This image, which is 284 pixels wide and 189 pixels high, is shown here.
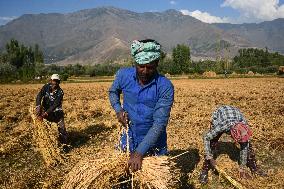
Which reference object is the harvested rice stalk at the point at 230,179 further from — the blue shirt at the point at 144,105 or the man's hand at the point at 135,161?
the man's hand at the point at 135,161

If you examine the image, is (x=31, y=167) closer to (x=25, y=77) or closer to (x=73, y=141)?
(x=73, y=141)

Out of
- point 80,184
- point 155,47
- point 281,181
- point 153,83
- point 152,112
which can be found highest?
point 155,47

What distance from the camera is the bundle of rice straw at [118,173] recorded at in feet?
11.3

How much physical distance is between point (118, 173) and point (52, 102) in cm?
497

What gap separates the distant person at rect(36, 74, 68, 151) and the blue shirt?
4.30 metres

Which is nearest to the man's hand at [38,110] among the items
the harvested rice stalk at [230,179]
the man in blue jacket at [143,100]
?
the harvested rice stalk at [230,179]

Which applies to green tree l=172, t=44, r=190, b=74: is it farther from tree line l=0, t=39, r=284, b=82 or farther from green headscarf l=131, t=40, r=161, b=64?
green headscarf l=131, t=40, r=161, b=64

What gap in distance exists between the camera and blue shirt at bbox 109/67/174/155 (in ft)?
12.0

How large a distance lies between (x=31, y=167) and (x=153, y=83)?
14.3 feet

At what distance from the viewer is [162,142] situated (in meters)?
4.23

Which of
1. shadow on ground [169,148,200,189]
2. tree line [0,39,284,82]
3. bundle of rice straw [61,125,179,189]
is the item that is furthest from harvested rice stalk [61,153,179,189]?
tree line [0,39,284,82]

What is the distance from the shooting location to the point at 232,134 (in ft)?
18.4

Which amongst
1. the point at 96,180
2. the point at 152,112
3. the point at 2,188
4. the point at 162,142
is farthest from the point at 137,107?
the point at 2,188

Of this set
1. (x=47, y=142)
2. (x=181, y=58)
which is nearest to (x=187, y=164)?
(x=47, y=142)
